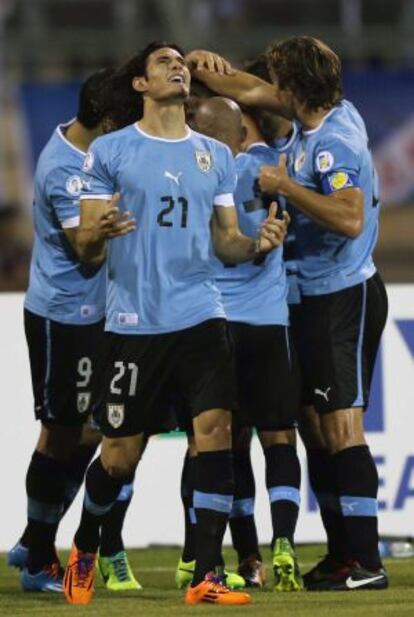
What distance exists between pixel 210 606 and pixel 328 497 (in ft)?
4.73

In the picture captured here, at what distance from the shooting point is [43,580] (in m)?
8.62

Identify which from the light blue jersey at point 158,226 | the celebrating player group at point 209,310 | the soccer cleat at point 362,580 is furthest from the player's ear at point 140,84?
the soccer cleat at point 362,580

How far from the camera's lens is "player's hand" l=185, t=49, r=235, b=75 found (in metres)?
8.75

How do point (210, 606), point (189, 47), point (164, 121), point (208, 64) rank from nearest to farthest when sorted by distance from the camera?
point (210, 606) < point (164, 121) < point (208, 64) < point (189, 47)

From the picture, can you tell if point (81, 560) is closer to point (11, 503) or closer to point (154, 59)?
point (154, 59)

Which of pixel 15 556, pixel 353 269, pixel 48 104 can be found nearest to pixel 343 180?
pixel 353 269

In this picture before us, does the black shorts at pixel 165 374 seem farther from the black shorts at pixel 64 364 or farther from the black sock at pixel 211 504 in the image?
the black shorts at pixel 64 364

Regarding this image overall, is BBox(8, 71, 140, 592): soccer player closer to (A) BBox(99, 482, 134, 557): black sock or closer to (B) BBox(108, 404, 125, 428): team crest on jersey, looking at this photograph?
(A) BBox(99, 482, 134, 557): black sock

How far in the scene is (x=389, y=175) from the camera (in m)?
17.4

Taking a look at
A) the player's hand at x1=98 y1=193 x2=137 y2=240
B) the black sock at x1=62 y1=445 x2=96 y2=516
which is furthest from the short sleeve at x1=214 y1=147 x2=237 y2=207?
the black sock at x1=62 y1=445 x2=96 y2=516

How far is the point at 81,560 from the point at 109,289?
1077 mm

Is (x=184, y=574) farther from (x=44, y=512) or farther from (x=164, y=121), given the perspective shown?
(x=164, y=121)

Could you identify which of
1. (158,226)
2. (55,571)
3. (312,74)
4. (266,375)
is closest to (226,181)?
(158,226)

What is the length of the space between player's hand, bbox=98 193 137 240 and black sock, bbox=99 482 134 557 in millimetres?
1472
